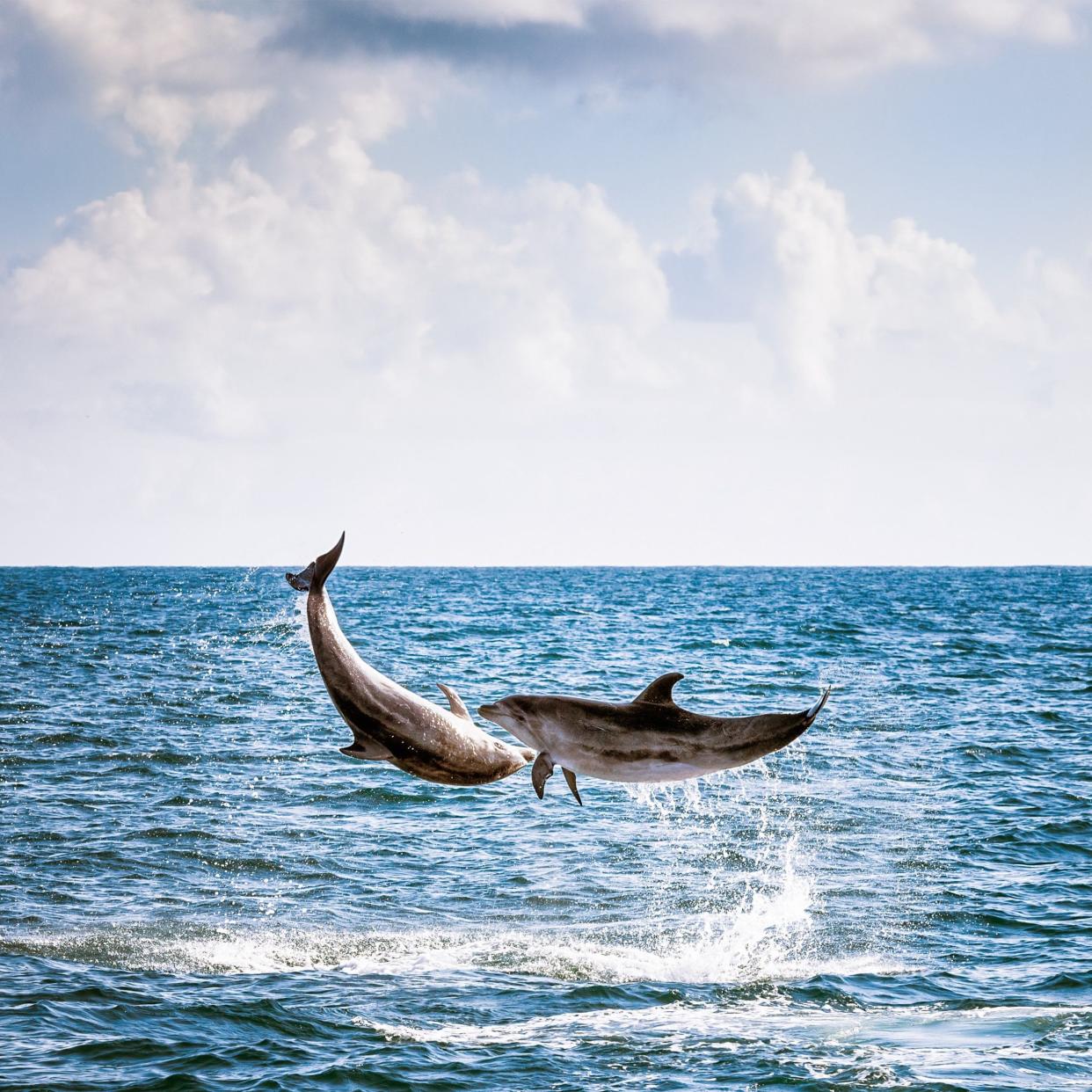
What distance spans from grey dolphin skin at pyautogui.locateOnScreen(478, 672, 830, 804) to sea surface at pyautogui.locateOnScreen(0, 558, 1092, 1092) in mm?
1218

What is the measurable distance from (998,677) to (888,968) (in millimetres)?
36906

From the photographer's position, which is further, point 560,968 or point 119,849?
point 119,849

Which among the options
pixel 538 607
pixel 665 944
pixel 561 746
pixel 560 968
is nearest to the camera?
pixel 561 746

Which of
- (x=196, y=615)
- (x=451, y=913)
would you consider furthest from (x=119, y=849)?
(x=196, y=615)

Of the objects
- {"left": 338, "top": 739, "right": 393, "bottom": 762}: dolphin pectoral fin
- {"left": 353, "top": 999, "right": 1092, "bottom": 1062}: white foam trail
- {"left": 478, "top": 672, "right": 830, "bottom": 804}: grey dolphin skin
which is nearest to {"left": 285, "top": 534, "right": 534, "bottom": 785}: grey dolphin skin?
{"left": 338, "top": 739, "right": 393, "bottom": 762}: dolphin pectoral fin

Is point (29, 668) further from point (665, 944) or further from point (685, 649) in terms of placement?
point (665, 944)

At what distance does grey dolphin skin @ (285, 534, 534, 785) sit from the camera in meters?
5.29

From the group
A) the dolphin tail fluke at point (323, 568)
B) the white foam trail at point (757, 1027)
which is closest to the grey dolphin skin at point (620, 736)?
the dolphin tail fluke at point (323, 568)

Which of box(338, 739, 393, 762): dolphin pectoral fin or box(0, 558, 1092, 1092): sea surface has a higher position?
box(338, 739, 393, 762): dolphin pectoral fin

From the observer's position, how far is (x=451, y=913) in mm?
22562

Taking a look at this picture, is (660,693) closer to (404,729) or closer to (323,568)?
(404,729)

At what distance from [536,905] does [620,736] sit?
729 inches

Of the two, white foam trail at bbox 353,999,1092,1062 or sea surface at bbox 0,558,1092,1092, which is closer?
sea surface at bbox 0,558,1092,1092

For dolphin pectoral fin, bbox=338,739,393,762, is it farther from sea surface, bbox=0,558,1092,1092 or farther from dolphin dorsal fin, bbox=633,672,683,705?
dolphin dorsal fin, bbox=633,672,683,705
